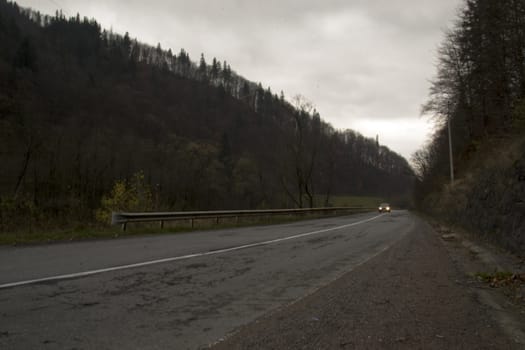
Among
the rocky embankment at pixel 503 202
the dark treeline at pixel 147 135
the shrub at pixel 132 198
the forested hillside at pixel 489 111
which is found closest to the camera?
the rocky embankment at pixel 503 202

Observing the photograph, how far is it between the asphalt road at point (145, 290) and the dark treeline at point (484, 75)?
1070cm

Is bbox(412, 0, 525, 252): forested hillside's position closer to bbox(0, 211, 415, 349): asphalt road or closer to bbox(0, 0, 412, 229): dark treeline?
bbox(0, 211, 415, 349): asphalt road

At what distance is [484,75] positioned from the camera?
21953 mm

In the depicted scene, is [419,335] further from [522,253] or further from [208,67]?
[208,67]

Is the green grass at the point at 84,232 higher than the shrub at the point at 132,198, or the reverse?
the shrub at the point at 132,198

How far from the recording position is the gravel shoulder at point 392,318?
3543mm

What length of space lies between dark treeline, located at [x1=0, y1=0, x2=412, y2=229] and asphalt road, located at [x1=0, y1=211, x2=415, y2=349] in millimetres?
10303

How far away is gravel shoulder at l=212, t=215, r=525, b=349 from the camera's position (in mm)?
3543

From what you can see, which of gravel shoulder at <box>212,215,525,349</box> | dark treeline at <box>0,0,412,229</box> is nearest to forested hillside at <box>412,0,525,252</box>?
gravel shoulder at <box>212,215,525,349</box>

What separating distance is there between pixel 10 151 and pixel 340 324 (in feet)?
148

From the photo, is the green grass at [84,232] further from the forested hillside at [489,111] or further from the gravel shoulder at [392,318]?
the forested hillside at [489,111]

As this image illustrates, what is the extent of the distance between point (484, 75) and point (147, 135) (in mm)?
74211

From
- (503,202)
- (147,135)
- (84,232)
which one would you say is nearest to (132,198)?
(84,232)

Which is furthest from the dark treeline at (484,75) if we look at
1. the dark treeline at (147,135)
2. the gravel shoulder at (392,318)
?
the dark treeline at (147,135)
